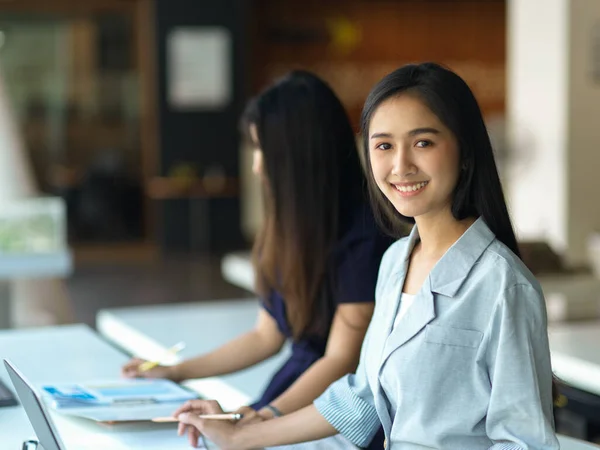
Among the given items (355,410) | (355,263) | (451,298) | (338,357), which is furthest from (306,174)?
(451,298)

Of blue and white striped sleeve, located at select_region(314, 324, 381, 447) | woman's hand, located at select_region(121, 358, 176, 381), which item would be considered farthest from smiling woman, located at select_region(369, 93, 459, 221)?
woman's hand, located at select_region(121, 358, 176, 381)

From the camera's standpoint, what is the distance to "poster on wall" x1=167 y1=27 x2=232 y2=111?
1179 centimetres

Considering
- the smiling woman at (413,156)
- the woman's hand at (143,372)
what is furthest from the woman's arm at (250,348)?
the smiling woman at (413,156)

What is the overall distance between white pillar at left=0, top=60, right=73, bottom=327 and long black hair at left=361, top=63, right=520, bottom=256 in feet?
15.7

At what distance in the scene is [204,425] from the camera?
193 cm

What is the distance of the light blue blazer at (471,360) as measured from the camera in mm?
1611

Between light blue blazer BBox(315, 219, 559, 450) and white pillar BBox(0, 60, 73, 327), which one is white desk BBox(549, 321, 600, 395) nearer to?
light blue blazer BBox(315, 219, 559, 450)

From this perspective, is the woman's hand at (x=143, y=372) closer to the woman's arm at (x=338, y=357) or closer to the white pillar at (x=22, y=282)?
the woman's arm at (x=338, y=357)

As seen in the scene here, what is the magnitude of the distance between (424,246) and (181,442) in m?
0.58

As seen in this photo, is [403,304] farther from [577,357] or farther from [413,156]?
[577,357]

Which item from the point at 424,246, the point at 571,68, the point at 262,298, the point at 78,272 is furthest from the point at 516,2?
the point at 424,246

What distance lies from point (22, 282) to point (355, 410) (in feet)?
18.2

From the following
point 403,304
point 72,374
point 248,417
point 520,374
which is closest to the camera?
point 520,374

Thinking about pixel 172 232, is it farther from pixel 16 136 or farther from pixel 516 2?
pixel 516 2
